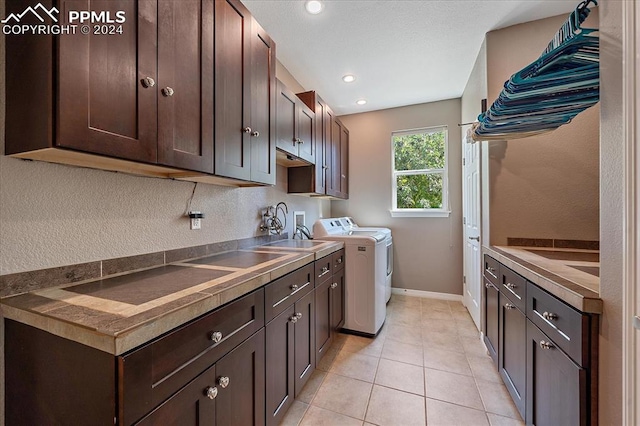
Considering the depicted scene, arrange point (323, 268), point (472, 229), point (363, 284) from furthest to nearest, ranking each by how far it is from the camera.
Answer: point (472, 229) < point (363, 284) < point (323, 268)

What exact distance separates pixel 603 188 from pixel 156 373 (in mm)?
1514

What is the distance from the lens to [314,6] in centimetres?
184

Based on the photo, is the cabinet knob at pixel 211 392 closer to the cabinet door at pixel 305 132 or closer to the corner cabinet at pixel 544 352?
the corner cabinet at pixel 544 352

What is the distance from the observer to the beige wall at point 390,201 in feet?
11.2

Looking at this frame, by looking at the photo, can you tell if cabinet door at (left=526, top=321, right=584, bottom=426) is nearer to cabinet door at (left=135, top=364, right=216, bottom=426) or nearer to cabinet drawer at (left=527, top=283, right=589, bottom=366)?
cabinet drawer at (left=527, top=283, right=589, bottom=366)

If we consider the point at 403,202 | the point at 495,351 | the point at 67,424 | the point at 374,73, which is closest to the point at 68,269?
the point at 67,424

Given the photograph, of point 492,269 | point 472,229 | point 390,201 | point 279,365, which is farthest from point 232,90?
point 390,201

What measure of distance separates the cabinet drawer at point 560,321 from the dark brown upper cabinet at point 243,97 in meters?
1.58

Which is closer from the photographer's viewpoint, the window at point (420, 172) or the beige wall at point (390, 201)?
the beige wall at point (390, 201)

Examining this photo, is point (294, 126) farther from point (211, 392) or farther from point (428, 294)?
point (428, 294)

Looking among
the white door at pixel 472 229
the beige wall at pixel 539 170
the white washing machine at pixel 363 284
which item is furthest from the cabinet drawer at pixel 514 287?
the white washing machine at pixel 363 284

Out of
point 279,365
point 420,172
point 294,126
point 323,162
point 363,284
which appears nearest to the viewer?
point 279,365

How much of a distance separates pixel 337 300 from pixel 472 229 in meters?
1.63

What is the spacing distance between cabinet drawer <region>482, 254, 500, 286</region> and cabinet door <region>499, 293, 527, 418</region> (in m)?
0.15
